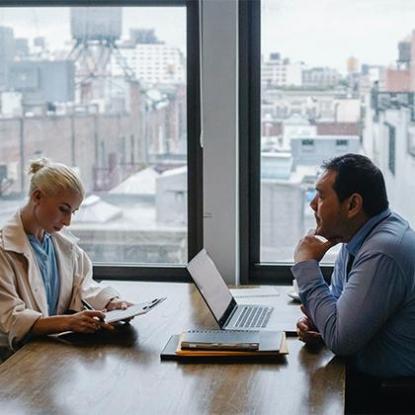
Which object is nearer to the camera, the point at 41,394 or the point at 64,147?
the point at 41,394

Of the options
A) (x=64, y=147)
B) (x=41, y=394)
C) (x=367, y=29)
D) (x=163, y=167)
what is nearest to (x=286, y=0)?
(x=367, y=29)

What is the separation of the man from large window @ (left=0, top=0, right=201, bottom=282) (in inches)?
49.8

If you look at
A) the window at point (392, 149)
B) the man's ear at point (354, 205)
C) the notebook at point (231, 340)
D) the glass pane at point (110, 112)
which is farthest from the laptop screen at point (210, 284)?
the window at point (392, 149)

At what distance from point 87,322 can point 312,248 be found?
2.52 feet

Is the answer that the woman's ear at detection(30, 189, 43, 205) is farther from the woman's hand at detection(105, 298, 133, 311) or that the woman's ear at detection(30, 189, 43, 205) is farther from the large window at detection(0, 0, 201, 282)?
the large window at detection(0, 0, 201, 282)

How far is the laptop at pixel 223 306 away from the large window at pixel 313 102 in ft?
2.50

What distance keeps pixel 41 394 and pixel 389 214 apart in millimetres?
1181

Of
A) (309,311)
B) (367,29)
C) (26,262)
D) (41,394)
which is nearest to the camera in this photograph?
(41,394)

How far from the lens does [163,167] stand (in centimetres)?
395

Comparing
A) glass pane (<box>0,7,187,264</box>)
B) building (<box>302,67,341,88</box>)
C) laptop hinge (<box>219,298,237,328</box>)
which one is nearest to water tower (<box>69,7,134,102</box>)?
glass pane (<box>0,7,187,264</box>)

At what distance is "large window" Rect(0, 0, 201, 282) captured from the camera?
12.9 ft

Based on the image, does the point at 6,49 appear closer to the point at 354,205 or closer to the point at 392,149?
the point at 392,149

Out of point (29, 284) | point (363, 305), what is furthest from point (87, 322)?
point (363, 305)

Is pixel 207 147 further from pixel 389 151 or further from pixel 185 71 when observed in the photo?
pixel 389 151
